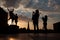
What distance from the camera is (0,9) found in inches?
4235

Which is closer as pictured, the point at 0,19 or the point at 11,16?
the point at 11,16

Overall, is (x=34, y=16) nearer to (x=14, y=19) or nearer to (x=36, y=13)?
(x=36, y=13)

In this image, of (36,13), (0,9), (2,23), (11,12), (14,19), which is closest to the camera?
(36,13)

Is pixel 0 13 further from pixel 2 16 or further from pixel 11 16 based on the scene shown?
pixel 11 16

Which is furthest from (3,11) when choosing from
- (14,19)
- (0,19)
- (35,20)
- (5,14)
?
(35,20)

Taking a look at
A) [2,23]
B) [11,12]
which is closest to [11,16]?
[11,12]

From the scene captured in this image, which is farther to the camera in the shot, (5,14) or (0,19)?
(5,14)

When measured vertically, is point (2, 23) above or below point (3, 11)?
below

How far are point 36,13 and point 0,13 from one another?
70.4 metres

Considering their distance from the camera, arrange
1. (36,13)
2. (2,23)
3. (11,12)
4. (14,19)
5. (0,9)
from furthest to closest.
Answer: (0,9), (2,23), (14,19), (11,12), (36,13)

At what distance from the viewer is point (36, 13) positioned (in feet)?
126

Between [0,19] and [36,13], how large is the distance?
217 feet

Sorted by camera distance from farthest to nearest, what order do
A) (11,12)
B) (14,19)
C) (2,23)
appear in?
1. (2,23)
2. (14,19)
3. (11,12)

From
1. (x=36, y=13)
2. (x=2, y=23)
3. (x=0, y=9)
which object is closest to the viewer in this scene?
(x=36, y=13)
